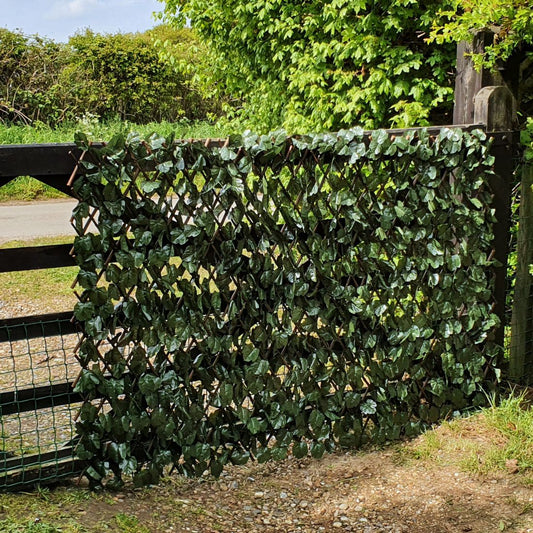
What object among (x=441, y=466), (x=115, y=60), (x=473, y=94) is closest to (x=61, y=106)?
(x=115, y=60)

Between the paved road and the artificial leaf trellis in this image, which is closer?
the artificial leaf trellis

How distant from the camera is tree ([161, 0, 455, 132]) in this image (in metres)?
5.67

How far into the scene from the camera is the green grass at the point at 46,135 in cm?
1173

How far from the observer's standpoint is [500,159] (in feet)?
13.7

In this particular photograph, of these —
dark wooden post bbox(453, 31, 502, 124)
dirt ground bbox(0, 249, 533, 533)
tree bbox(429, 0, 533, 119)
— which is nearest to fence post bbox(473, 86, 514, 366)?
dark wooden post bbox(453, 31, 502, 124)

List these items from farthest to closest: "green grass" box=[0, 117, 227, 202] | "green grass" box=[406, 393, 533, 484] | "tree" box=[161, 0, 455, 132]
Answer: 1. "green grass" box=[0, 117, 227, 202]
2. "tree" box=[161, 0, 455, 132]
3. "green grass" box=[406, 393, 533, 484]

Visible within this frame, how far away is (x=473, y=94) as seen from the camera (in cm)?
432

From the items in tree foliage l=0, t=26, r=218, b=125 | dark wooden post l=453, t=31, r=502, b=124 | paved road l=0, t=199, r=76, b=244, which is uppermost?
tree foliage l=0, t=26, r=218, b=125

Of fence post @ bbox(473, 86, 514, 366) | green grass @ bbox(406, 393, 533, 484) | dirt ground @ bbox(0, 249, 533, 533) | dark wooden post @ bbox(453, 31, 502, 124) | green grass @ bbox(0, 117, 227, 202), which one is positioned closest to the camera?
dirt ground @ bbox(0, 249, 533, 533)

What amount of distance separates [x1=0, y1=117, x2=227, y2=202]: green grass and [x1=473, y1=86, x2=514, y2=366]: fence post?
237 inches

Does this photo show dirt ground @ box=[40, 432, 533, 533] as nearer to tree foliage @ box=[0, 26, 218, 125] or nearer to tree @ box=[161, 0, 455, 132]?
tree @ box=[161, 0, 455, 132]

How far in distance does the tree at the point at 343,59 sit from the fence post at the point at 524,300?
1.44 m

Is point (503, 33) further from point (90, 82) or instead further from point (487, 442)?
point (90, 82)

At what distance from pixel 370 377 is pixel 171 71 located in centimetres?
1454
